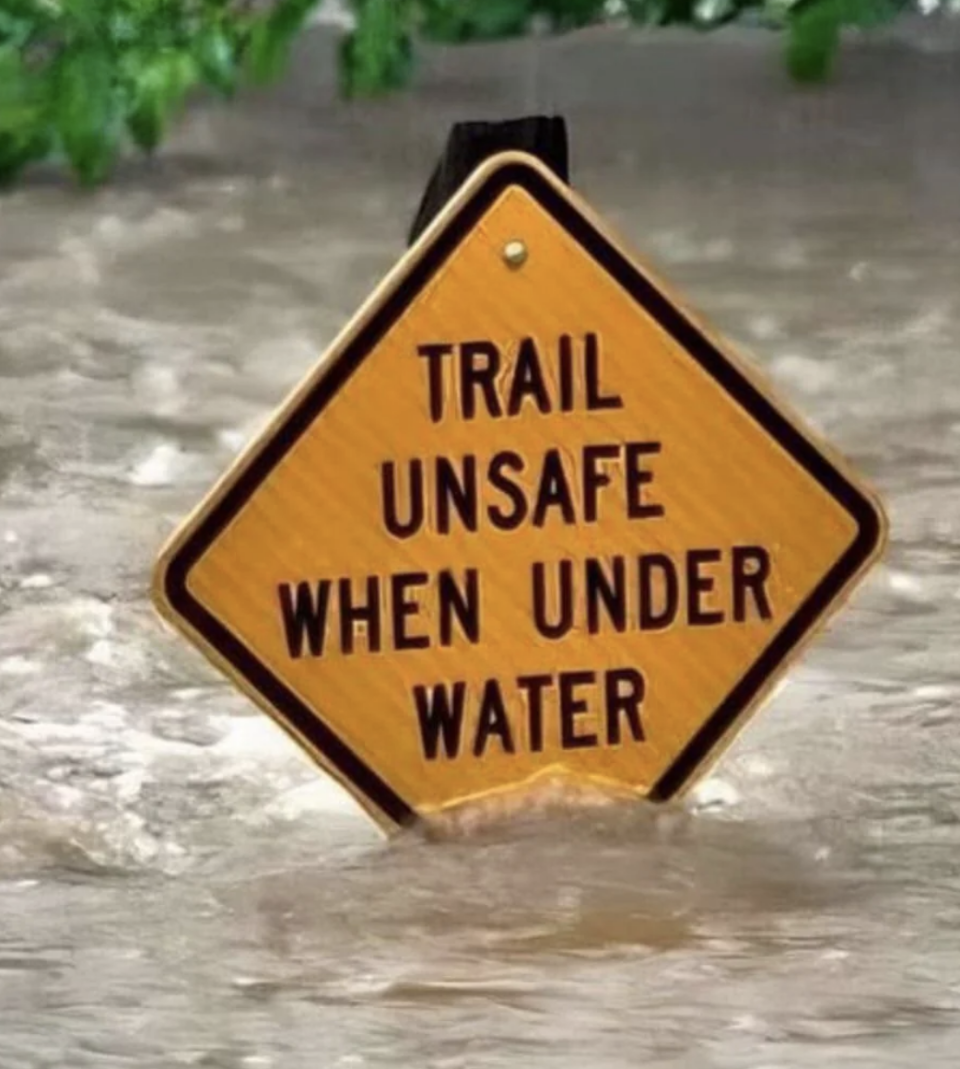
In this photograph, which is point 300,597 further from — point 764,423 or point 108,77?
point 108,77

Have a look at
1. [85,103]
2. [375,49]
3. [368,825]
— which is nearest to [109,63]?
[85,103]

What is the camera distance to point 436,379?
1.74 ft

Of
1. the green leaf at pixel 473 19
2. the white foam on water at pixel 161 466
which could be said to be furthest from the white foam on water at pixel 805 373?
the green leaf at pixel 473 19

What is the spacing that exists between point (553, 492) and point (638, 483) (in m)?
0.02

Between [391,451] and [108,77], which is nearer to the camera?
[391,451]

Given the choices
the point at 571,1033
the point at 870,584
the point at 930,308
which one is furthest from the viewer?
the point at 930,308

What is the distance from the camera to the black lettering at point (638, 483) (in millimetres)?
542

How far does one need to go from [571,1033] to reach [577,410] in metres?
0.13

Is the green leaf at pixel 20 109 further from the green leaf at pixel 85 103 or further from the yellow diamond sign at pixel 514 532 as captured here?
the yellow diamond sign at pixel 514 532

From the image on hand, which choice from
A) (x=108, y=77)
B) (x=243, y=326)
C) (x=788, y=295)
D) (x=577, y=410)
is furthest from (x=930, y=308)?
(x=577, y=410)

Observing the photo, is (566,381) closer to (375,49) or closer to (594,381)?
(594,381)

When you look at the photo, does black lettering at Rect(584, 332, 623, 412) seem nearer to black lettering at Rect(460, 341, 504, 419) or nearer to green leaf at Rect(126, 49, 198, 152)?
black lettering at Rect(460, 341, 504, 419)

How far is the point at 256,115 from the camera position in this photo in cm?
138

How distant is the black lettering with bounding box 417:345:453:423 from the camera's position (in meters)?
0.53
